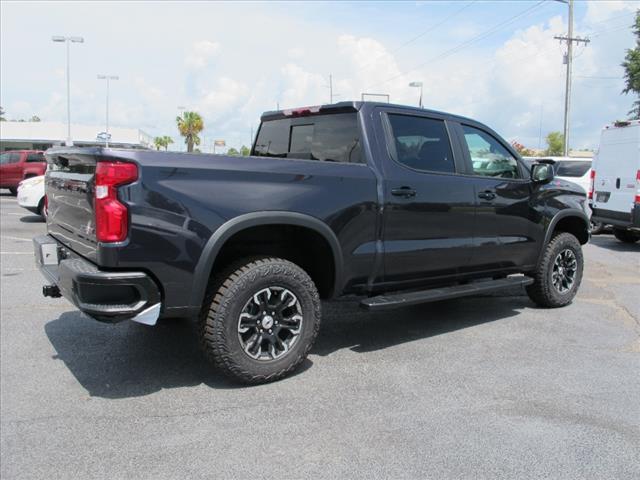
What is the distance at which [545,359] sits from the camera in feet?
14.9

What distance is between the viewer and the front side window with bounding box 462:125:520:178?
17.4 feet

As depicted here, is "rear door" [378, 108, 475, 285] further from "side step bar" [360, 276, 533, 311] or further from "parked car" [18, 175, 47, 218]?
"parked car" [18, 175, 47, 218]

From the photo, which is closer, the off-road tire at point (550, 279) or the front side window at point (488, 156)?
the front side window at point (488, 156)

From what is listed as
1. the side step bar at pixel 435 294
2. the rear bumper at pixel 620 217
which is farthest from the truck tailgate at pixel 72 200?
the rear bumper at pixel 620 217

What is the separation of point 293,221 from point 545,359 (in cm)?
236

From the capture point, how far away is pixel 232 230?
363 centimetres

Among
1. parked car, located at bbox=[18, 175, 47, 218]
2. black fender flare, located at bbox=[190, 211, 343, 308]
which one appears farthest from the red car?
black fender flare, located at bbox=[190, 211, 343, 308]

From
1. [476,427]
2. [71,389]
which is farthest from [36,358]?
[476,427]

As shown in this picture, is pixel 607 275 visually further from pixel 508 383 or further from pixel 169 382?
pixel 169 382

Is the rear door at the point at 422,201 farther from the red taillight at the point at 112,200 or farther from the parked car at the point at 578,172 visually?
the parked car at the point at 578,172

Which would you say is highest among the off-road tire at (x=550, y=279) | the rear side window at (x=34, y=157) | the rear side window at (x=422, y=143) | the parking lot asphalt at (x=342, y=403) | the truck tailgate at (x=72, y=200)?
the rear side window at (x=34, y=157)

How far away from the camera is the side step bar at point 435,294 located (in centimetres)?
432

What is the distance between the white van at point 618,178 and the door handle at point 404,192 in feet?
25.6

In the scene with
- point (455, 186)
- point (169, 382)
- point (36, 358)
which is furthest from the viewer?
point (455, 186)
